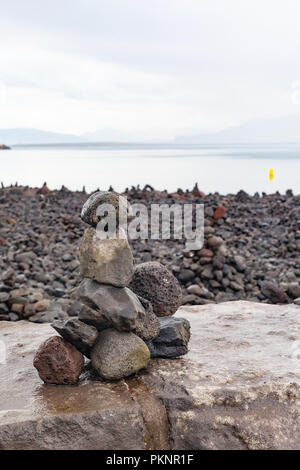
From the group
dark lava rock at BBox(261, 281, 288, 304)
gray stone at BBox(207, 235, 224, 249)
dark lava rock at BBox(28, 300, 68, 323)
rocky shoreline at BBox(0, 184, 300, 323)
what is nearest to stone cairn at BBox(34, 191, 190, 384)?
rocky shoreline at BBox(0, 184, 300, 323)

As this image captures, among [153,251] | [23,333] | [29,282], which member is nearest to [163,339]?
[23,333]

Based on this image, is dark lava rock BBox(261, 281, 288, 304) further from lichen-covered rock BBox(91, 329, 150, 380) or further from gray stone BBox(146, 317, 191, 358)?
lichen-covered rock BBox(91, 329, 150, 380)

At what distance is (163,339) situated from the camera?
4.57 meters

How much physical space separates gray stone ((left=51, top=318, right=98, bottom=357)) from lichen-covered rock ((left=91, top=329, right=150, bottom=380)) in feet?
0.31

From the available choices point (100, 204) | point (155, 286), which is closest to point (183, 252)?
point (155, 286)

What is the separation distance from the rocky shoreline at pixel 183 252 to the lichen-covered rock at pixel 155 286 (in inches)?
89.9

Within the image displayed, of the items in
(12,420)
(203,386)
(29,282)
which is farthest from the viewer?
(29,282)

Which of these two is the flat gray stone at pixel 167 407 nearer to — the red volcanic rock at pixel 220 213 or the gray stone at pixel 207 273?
the gray stone at pixel 207 273

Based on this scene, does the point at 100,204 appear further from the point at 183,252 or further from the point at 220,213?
the point at 220,213

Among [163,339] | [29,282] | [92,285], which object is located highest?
[92,285]

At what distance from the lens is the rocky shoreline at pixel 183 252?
834 centimetres

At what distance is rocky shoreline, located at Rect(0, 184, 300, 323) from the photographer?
8.34 meters
